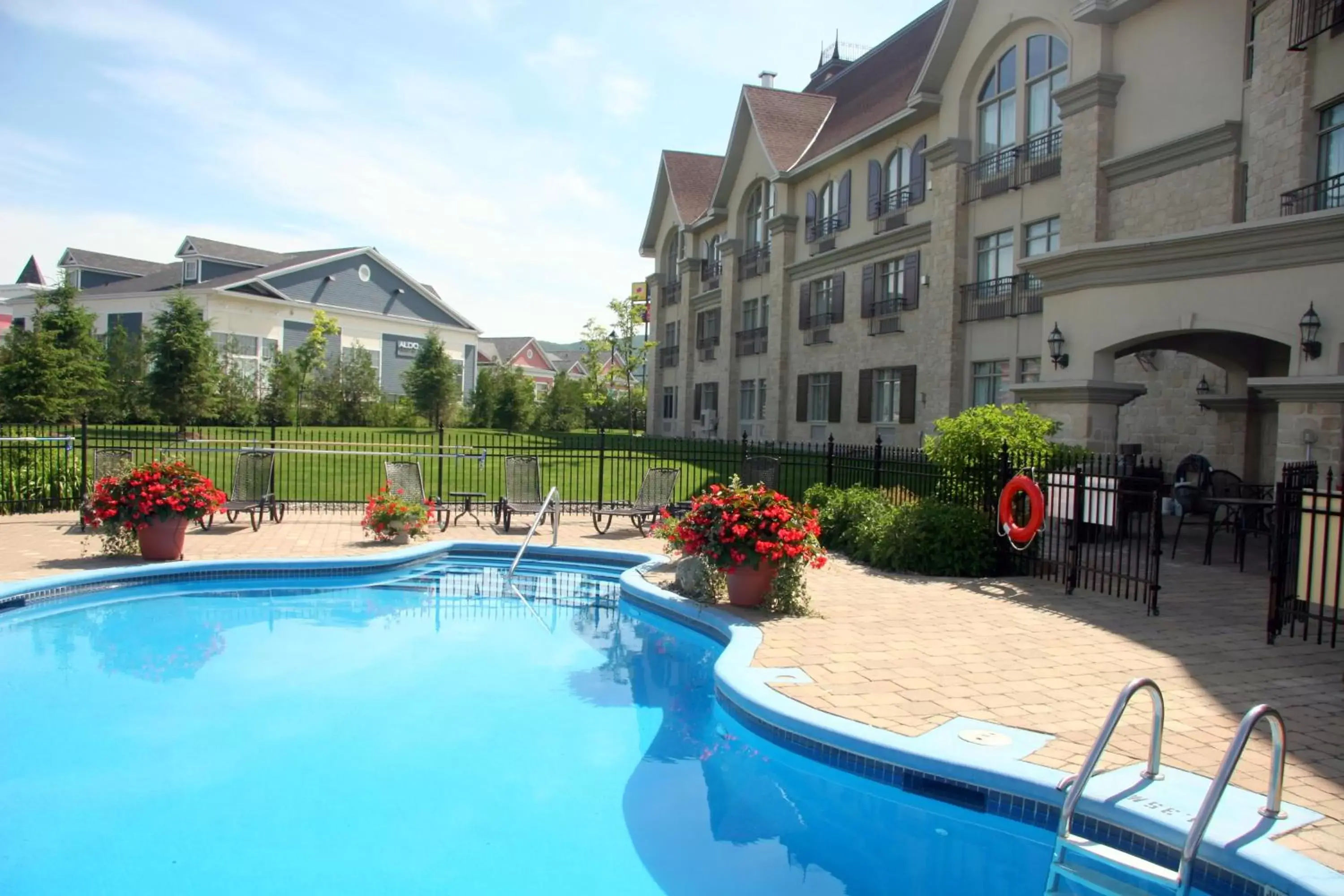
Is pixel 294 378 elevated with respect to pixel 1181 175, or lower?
lower

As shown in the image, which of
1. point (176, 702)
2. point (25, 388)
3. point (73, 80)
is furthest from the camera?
point (25, 388)

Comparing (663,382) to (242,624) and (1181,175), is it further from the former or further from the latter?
(242,624)

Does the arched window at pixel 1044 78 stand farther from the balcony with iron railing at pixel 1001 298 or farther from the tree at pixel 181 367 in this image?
the tree at pixel 181 367

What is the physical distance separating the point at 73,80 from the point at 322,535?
23.0ft

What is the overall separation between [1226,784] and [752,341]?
31815 mm

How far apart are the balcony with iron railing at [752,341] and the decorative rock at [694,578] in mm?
24634

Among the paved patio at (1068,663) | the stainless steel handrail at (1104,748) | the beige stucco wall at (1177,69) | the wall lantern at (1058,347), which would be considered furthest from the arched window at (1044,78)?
the stainless steel handrail at (1104,748)

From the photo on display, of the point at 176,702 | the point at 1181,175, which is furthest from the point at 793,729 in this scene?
the point at 1181,175

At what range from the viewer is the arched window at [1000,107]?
73.5 ft

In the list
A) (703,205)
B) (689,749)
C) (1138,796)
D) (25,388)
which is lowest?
(689,749)

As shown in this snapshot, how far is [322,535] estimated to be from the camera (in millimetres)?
13984

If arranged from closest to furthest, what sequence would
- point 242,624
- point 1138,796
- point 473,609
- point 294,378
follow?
1. point 1138,796
2. point 242,624
3. point 473,609
4. point 294,378

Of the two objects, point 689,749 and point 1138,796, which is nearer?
point 1138,796

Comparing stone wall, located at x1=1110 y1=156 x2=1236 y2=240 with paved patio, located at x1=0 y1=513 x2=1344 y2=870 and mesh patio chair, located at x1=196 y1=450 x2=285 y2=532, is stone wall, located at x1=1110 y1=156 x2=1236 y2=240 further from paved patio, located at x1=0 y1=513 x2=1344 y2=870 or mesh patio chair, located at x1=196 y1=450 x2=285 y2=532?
mesh patio chair, located at x1=196 y1=450 x2=285 y2=532
